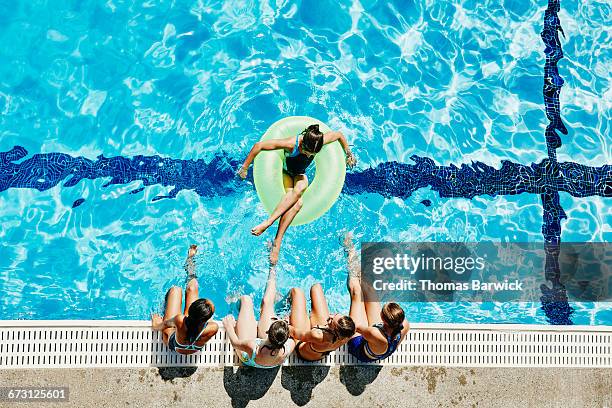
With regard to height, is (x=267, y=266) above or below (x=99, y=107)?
below

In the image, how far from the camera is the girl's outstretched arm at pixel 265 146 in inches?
257

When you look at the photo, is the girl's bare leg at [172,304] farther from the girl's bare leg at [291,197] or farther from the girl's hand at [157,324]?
the girl's bare leg at [291,197]

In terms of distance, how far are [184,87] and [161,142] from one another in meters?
0.67

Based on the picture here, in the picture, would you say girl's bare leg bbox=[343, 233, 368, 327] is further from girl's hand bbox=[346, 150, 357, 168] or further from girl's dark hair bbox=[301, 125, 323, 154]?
girl's dark hair bbox=[301, 125, 323, 154]

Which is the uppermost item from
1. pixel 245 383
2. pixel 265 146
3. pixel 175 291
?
pixel 265 146

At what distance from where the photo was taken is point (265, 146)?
6.59 metres

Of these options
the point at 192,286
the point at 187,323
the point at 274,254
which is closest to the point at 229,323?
Answer: the point at 187,323

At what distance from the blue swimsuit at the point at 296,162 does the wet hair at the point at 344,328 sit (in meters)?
1.75

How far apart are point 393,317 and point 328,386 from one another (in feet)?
3.67

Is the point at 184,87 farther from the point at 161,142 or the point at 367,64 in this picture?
the point at 367,64

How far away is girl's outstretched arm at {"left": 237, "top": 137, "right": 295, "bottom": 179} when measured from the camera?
21.4 feet

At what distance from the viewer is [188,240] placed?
7.02m

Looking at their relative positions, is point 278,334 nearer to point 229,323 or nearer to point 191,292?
point 229,323

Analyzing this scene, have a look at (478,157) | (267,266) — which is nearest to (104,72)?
(267,266)
